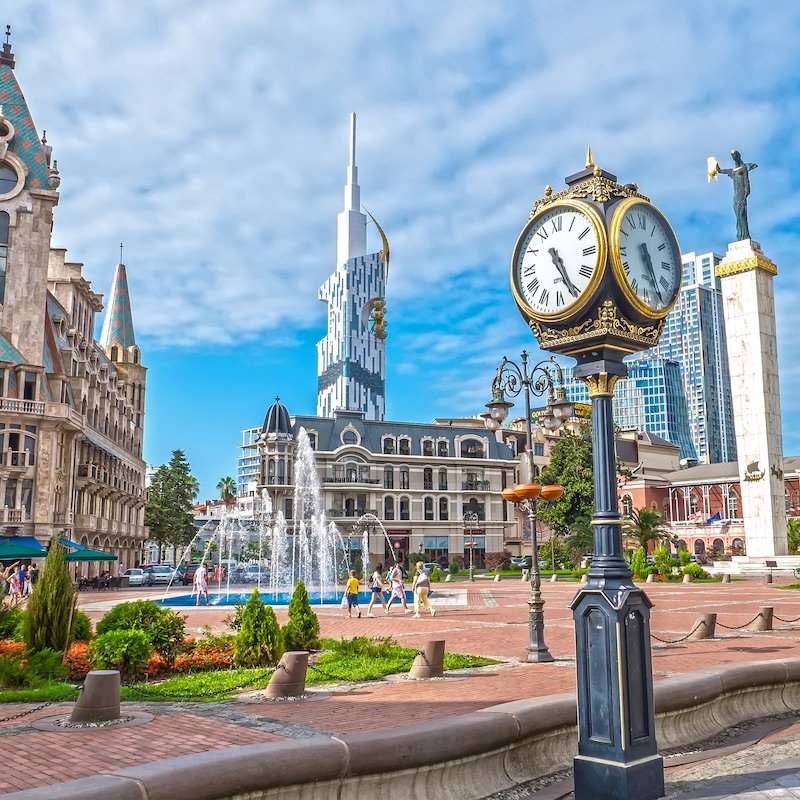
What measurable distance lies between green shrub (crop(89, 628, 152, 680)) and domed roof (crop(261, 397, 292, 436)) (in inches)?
2104

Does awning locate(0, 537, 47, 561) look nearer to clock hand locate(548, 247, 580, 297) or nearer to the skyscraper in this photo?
clock hand locate(548, 247, 580, 297)

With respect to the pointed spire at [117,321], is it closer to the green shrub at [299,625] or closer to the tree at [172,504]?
the tree at [172,504]

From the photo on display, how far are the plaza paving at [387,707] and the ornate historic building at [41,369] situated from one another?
20980 millimetres

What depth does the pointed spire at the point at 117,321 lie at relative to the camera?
206ft

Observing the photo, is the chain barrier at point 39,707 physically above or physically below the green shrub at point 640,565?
below

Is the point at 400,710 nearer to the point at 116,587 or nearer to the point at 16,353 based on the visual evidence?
the point at 16,353

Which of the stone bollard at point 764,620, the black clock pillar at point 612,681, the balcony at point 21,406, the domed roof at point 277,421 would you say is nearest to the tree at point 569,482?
the domed roof at point 277,421

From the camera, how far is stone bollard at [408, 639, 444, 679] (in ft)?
38.9

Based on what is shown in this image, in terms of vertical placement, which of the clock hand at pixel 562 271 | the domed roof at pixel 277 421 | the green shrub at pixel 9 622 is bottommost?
the green shrub at pixel 9 622

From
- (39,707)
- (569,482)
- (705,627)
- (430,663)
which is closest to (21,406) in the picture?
(39,707)

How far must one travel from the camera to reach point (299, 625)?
1371cm

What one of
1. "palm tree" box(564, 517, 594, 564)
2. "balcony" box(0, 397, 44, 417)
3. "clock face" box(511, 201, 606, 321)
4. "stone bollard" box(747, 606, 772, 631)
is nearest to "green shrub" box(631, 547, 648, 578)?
"palm tree" box(564, 517, 594, 564)

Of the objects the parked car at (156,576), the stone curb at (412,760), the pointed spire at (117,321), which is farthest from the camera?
the pointed spire at (117,321)

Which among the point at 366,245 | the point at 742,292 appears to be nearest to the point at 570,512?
the point at 742,292
